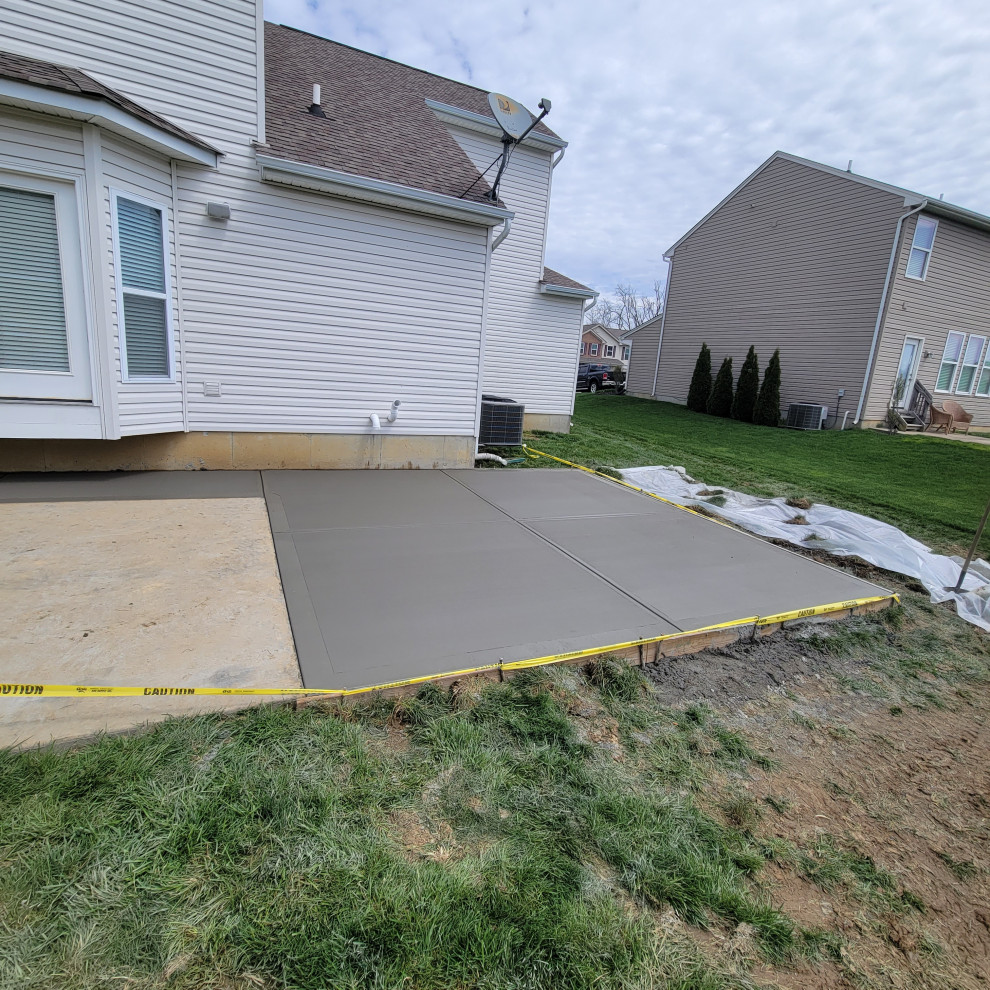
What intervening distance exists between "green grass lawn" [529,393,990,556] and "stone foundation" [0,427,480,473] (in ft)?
8.37

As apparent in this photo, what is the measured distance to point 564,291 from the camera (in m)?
10.9

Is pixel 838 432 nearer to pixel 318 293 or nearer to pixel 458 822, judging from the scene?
pixel 318 293

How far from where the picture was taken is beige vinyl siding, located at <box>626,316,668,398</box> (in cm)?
2109

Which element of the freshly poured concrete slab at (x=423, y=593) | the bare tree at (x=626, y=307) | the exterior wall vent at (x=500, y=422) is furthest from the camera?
the bare tree at (x=626, y=307)

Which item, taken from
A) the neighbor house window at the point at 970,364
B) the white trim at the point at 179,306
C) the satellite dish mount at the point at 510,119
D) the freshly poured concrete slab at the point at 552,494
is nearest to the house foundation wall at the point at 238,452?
the white trim at the point at 179,306

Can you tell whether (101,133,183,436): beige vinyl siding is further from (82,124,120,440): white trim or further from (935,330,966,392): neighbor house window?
(935,330,966,392): neighbor house window

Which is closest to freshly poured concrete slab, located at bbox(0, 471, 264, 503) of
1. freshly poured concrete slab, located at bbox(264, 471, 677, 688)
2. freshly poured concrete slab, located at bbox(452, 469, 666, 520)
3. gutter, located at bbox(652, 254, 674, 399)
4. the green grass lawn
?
freshly poured concrete slab, located at bbox(264, 471, 677, 688)

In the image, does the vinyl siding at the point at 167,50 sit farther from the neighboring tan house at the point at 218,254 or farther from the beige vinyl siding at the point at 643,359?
the beige vinyl siding at the point at 643,359

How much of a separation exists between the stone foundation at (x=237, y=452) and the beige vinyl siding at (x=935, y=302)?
12136 mm

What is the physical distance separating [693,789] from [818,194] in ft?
57.4

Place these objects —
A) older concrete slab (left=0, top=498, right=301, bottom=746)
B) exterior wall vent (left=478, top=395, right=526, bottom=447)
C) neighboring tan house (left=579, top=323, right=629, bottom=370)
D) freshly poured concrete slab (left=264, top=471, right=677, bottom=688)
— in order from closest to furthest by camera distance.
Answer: older concrete slab (left=0, top=498, right=301, bottom=746)
freshly poured concrete slab (left=264, top=471, right=677, bottom=688)
exterior wall vent (left=478, top=395, right=526, bottom=447)
neighboring tan house (left=579, top=323, right=629, bottom=370)

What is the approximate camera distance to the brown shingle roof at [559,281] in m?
11.0

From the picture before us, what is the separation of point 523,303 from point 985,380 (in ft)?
46.8

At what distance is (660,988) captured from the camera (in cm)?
143
